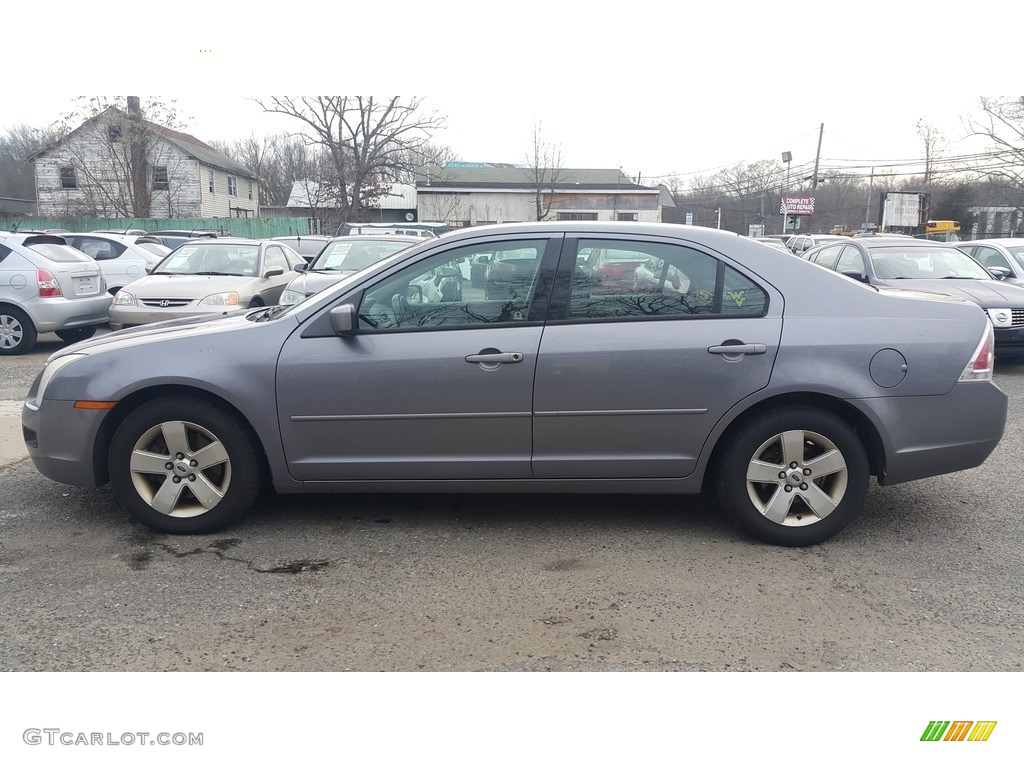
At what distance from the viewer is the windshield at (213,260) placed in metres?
10.8

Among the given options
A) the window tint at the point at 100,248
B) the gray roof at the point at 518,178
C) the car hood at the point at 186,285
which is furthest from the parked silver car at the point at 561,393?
the gray roof at the point at 518,178

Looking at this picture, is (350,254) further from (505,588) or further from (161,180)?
(161,180)

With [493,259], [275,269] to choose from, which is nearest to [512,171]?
[275,269]

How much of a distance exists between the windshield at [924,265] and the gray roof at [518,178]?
32497mm

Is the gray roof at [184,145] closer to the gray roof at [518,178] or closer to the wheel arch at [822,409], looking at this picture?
the gray roof at [518,178]

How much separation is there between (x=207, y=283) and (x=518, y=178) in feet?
138

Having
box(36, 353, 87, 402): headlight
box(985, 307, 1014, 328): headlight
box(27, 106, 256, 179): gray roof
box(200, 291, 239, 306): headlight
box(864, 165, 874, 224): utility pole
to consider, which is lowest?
box(985, 307, 1014, 328): headlight

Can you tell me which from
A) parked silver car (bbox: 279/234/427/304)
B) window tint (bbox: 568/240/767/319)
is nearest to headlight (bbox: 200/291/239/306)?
parked silver car (bbox: 279/234/427/304)

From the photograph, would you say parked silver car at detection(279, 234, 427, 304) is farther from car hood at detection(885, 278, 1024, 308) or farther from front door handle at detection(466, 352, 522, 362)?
front door handle at detection(466, 352, 522, 362)

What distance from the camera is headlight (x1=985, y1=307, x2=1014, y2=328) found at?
902 cm

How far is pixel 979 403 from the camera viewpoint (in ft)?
12.9

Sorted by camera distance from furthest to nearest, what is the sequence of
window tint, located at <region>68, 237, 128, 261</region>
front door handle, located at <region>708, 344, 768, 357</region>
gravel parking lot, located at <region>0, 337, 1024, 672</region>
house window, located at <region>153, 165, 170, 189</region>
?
house window, located at <region>153, 165, 170, 189</region>
window tint, located at <region>68, 237, 128, 261</region>
front door handle, located at <region>708, 344, 768, 357</region>
gravel parking lot, located at <region>0, 337, 1024, 672</region>

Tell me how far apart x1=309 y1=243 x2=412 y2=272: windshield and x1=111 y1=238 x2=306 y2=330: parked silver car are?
643 mm

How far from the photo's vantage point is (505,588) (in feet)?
11.5
